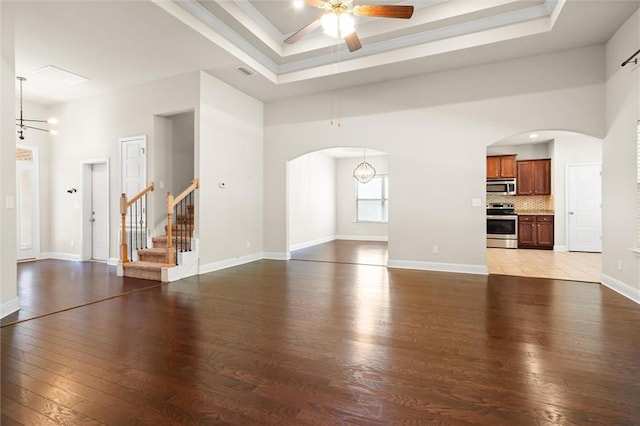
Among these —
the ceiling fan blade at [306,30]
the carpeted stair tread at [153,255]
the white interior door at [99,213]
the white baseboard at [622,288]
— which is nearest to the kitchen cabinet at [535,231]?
the white baseboard at [622,288]

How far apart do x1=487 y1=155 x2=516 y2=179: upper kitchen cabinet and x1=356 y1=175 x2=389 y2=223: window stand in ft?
10.8

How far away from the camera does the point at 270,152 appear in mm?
7223

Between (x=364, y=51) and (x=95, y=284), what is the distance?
5.67m

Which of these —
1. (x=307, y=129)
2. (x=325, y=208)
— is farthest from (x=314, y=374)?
(x=325, y=208)

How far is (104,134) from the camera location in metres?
6.58

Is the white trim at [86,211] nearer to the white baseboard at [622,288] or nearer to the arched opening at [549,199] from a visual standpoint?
the arched opening at [549,199]

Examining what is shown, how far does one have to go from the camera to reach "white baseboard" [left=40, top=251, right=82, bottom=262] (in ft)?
23.0

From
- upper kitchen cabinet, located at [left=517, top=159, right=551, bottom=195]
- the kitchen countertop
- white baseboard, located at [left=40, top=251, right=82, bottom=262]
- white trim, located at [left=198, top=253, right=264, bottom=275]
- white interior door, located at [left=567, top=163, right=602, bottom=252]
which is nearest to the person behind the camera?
white trim, located at [left=198, top=253, right=264, bottom=275]

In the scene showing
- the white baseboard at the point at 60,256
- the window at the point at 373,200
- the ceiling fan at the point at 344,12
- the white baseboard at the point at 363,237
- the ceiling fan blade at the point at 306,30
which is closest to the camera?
the ceiling fan at the point at 344,12

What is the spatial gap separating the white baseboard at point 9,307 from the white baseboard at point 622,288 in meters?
7.03

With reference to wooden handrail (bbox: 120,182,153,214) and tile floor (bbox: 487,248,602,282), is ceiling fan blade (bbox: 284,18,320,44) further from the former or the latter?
tile floor (bbox: 487,248,602,282)

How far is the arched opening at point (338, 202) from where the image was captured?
9352 millimetres

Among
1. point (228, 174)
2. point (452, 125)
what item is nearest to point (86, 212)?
point (228, 174)

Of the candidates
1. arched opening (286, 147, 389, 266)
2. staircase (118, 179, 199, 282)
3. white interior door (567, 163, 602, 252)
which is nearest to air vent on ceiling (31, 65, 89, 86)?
staircase (118, 179, 199, 282)
